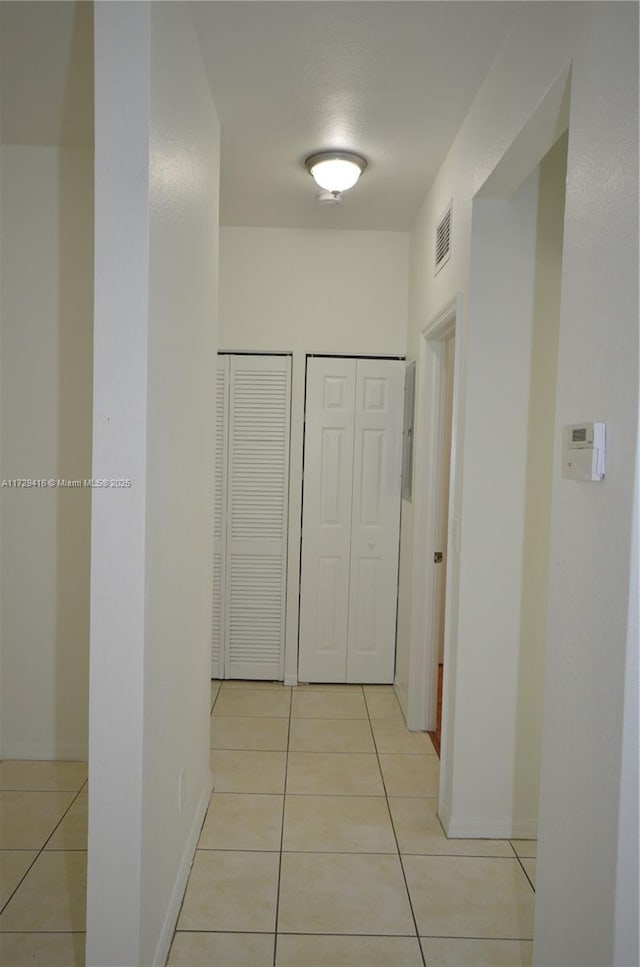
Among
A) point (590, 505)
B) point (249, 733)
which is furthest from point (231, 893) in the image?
point (590, 505)

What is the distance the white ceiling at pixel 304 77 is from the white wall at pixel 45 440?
0.81ft

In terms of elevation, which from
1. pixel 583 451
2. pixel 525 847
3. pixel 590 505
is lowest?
pixel 525 847

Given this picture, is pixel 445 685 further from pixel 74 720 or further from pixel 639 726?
pixel 74 720

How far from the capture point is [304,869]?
93.5 inches

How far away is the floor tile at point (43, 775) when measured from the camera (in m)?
2.92

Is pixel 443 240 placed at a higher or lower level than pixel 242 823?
higher

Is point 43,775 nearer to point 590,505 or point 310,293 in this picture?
point 590,505

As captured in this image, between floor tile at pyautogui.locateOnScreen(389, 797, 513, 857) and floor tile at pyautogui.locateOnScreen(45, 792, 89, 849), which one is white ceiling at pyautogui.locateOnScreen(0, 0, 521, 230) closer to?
floor tile at pyautogui.locateOnScreen(45, 792, 89, 849)

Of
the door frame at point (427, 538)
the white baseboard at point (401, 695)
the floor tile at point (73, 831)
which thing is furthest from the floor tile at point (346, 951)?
the white baseboard at point (401, 695)

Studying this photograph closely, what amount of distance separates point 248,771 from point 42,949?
1227 mm

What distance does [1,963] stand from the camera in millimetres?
1909

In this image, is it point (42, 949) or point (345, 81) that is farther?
point (345, 81)

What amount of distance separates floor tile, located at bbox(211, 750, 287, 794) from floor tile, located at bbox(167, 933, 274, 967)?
89cm

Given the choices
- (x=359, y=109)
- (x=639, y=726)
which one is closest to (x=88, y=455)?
(x=359, y=109)
